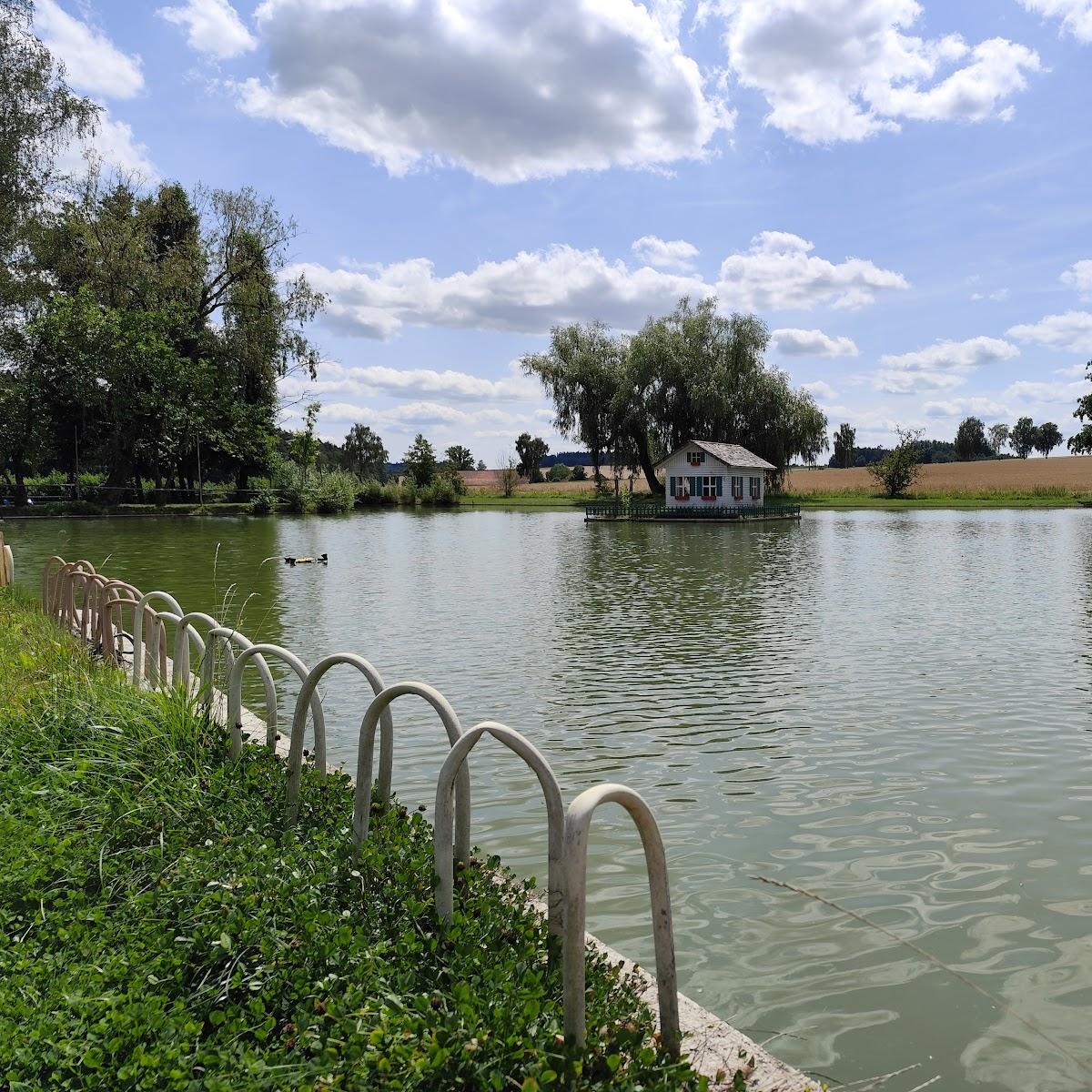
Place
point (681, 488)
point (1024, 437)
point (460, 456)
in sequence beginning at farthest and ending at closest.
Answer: point (1024, 437) < point (460, 456) < point (681, 488)

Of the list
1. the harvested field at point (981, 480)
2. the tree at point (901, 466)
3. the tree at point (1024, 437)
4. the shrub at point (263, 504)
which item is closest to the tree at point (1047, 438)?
the tree at point (1024, 437)

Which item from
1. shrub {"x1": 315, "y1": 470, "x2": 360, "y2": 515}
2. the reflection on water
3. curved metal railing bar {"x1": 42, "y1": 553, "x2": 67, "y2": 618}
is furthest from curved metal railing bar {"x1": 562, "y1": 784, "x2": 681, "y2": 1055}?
shrub {"x1": 315, "y1": 470, "x2": 360, "y2": 515}

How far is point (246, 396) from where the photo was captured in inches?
2498

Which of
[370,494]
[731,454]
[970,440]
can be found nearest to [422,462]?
[370,494]

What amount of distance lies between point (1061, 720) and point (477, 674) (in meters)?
A: 6.47

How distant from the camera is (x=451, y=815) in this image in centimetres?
369

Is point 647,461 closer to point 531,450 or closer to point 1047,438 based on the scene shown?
point 531,450

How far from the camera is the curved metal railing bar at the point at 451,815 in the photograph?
3.36 metres

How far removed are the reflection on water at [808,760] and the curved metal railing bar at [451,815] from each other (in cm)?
129

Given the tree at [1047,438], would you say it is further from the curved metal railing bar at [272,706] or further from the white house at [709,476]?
the curved metal railing bar at [272,706]

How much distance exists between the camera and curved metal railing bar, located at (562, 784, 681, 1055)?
2.94m

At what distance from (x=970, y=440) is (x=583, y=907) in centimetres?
17068

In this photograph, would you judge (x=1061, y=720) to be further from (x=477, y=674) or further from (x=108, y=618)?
(x=108, y=618)

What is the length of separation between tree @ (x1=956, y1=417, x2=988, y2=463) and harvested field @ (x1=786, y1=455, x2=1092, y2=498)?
48000 millimetres
